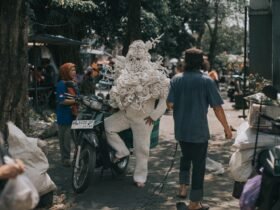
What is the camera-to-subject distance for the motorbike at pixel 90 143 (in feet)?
22.2

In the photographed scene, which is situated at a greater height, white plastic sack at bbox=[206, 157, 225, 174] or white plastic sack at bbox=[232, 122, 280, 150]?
white plastic sack at bbox=[232, 122, 280, 150]

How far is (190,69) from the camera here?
239 inches

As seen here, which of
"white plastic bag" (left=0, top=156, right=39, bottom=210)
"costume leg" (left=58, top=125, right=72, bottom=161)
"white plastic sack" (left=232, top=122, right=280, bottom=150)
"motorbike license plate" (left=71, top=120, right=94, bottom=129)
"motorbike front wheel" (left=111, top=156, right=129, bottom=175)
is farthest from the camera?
"costume leg" (left=58, top=125, right=72, bottom=161)

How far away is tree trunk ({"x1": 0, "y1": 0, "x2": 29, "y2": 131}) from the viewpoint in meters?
6.28

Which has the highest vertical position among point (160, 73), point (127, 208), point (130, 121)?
point (160, 73)

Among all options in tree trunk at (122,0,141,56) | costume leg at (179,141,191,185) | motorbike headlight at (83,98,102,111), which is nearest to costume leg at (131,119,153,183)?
motorbike headlight at (83,98,102,111)

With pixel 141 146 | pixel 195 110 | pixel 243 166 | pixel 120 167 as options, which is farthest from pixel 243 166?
pixel 120 167

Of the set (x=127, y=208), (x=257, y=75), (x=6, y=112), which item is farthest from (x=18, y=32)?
(x=257, y=75)

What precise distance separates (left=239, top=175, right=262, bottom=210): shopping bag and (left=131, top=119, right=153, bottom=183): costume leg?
2.73m

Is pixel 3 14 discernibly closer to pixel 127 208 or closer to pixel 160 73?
pixel 160 73

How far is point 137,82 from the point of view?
6.93 metres

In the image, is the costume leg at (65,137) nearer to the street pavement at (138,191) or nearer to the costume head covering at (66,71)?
the street pavement at (138,191)

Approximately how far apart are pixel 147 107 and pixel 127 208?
1463 millimetres

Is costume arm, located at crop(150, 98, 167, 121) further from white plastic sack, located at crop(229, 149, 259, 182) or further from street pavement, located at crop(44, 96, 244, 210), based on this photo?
white plastic sack, located at crop(229, 149, 259, 182)
